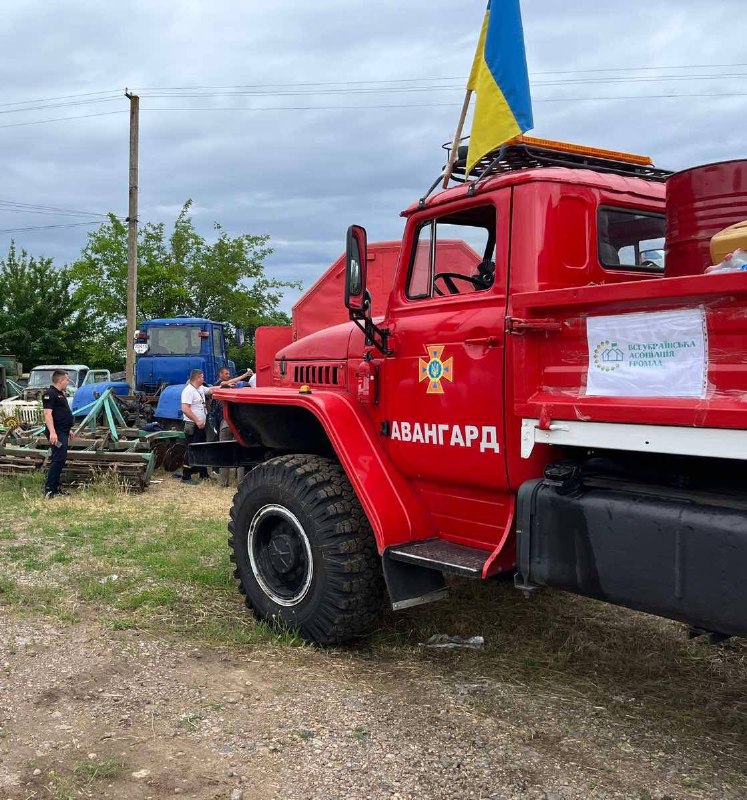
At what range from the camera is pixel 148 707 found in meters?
3.59

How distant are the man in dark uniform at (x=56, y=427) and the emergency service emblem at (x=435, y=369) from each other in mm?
6088

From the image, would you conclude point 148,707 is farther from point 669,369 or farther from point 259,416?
point 669,369

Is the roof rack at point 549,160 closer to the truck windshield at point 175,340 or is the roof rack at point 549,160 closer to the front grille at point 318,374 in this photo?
the front grille at point 318,374

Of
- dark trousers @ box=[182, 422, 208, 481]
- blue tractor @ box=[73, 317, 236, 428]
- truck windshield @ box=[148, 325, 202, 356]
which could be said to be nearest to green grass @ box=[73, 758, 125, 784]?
dark trousers @ box=[182, 422, 208, 481]

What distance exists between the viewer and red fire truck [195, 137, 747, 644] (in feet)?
9.32

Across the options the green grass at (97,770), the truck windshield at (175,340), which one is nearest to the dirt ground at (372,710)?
the green grass at (97,770)

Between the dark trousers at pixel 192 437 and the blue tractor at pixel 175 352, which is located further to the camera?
the blue tractor at pixel 175 352

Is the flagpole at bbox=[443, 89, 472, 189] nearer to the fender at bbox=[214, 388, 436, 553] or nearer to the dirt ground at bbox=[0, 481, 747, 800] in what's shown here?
the fender at bbox=[214, 388, 436, 553]

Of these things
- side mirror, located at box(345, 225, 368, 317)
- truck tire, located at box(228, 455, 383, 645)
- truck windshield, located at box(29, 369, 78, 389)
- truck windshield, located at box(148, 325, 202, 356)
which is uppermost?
truck windshield, located at box(148, 325, 202, 356)

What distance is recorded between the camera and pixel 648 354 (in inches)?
117

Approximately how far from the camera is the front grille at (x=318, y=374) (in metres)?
4.71

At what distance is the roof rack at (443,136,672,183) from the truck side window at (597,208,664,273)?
0.35 m

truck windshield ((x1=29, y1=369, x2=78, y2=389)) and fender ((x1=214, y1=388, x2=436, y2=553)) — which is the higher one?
truck windshield ((x1=29, y1=369, x2=78, y2=389))

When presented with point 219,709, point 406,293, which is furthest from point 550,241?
point 219,709
